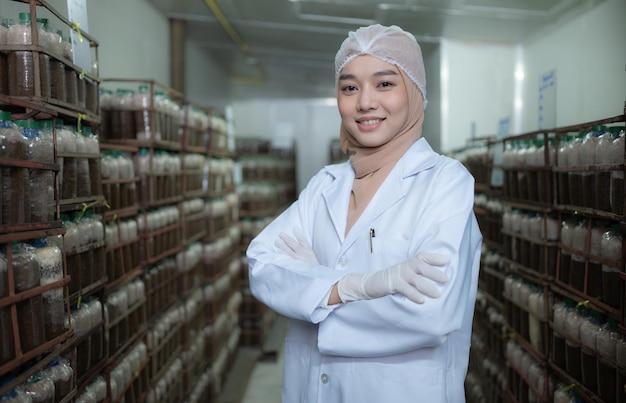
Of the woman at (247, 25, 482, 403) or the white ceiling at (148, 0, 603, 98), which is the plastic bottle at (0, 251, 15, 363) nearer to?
the woman at (247, 25, 482, 403)

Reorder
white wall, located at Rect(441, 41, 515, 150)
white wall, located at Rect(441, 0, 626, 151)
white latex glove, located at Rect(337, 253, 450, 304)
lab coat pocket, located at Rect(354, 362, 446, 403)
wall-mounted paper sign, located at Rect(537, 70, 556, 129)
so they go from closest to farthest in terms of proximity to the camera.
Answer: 1. white latex glove, located at Rect(337, 253, 450, 304)
2. lab coat pocket, located at Rect(354, 362, 446, 403)
3. white wall, located at Rect(441, 0, 626, 151)
4. wall-mounted paper sign, located at Rect(537, 70, 556, 129)
5. white wall, located at Rect(441, 41, 515, 150)

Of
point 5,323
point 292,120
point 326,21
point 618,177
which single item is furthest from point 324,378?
point 292,120

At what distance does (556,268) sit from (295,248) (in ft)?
5.88

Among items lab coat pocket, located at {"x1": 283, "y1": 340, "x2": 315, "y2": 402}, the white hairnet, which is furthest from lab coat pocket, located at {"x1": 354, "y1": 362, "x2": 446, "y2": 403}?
the white hairnet

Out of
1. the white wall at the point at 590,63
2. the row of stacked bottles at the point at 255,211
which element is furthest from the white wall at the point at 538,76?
the row of stacked bottles at the point at 255,211

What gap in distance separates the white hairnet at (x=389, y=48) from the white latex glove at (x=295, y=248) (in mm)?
597

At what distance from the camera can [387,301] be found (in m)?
1.59

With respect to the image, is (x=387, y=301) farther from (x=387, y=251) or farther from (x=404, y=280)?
(x=387, y=251)

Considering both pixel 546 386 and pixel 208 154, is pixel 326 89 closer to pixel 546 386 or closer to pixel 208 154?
pixel 208 154

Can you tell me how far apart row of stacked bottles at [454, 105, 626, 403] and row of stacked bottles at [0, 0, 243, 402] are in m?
2.09

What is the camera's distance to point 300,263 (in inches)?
71.2

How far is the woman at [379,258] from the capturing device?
1588 mm

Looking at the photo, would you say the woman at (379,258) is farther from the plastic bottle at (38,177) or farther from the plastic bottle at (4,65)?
the plastic bottle at (4,65)

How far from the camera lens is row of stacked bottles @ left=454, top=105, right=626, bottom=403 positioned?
2414mm
